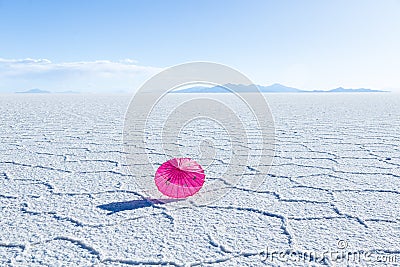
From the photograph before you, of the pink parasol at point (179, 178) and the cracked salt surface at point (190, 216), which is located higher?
the pink parasol at point (179, 178)

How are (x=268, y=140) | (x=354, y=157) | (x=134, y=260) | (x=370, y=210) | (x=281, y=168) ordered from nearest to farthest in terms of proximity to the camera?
(x=134, y=260) → (x=370, y=210) → (x=281, y=168) → (x=354, y=157) → (x=268, y=140)

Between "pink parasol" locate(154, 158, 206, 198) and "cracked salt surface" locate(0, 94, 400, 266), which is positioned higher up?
"pink parasol" locate(154, 158, 206, 198)

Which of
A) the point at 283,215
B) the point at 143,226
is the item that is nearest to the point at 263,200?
the point at 283,215

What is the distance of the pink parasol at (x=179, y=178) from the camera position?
4.70 feet

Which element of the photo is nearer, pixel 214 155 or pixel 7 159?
pixel 7 159

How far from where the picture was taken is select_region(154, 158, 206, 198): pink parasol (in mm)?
1434

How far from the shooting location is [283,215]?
1.35m

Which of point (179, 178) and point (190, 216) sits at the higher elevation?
point (179, 178)

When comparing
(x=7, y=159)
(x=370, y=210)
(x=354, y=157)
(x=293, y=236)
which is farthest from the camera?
(x=354, y=157)

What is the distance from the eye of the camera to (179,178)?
56.9 inches

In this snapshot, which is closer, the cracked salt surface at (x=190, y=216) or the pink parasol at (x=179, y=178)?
the cracked salt surface at (x=190, y=216)

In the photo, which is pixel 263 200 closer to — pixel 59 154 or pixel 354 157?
pixel 354 157

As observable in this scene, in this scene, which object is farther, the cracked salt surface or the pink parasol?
the pink parasol

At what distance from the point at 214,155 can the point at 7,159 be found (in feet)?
4.54
